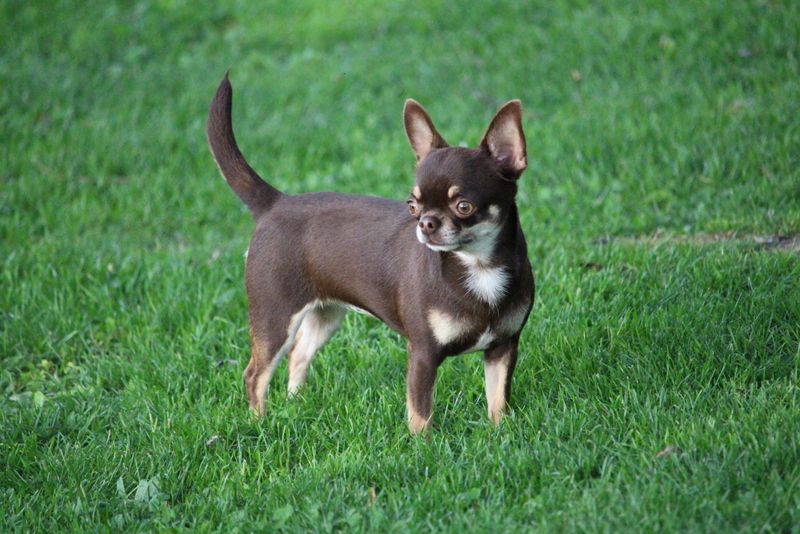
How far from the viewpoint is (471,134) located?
8.29 meters

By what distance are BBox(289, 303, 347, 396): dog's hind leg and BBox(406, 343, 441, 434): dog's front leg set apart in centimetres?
96

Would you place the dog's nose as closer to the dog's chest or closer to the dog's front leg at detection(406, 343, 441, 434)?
the dog's chest

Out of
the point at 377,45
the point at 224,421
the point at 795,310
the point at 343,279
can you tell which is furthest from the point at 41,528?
the point at 377,45

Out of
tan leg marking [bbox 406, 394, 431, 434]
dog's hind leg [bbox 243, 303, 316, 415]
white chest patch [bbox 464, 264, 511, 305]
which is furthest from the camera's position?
dog's hind leg [bbox 243, 303, 316, 415]

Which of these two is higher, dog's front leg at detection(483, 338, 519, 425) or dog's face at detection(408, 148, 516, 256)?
dog's face at detection(408, 148, 516, 256)

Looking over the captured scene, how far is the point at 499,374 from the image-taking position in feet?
14.5

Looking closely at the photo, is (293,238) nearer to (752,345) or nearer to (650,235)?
(752,345)

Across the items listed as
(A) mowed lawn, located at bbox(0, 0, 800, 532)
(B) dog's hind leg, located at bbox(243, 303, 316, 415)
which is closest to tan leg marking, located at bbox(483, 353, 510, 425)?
(A) mowed lawn, located at bbox(0, 0, 800, 532)

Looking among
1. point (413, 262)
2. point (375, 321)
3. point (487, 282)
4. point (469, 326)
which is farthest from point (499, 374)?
point (375, 321)

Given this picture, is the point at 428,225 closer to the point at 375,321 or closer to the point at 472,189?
the point at 472,189

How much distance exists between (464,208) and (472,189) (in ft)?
0.29

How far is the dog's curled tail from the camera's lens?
4977 millimetres

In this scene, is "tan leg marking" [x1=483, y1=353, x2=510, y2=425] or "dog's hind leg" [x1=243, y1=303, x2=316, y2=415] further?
"dog's hind leg" [x1=243, y1=303, x2=316, y2=415]

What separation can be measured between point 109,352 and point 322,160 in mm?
3346
